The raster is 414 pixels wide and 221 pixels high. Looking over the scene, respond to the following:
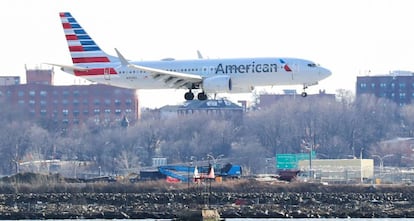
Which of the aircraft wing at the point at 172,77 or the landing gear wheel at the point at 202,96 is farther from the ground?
the aircraft wing at the point at 172,77

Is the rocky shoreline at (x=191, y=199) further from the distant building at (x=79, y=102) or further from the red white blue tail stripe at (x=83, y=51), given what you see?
the distant building at (x=79, y=102)

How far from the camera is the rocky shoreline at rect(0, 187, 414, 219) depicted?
9925cm

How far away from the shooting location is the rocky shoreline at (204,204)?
99.2 metres

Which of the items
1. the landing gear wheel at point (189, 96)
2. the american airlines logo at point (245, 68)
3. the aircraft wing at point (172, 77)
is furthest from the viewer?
the landing gear wheel at point (189, 96)

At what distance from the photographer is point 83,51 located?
110125 mm

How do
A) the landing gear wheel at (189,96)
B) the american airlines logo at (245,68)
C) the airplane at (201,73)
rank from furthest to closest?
the landing gear wheel at (189,96) → the airplane at (201,73) → the american airlines logo at (245,68)

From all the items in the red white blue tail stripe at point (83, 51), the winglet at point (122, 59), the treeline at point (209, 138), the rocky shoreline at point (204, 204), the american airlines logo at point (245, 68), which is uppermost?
the red white blue tail stripe at point (83, 51)

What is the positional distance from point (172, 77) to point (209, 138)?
82046mm

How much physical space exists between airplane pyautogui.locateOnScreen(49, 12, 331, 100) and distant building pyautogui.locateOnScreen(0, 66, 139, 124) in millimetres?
78755

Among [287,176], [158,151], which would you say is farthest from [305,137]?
[287,176]

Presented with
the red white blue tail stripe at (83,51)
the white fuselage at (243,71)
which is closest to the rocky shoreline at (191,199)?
the white fuselage at (243,71)

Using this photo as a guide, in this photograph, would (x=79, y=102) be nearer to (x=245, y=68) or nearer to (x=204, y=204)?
(x=204, y=204)

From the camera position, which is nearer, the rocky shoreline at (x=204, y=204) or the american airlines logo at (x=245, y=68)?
the rocky shoreline at (x=204, y=204)

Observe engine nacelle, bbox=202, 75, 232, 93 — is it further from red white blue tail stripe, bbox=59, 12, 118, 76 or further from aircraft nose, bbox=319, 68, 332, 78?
red white blue tail stripe, bbox=59, 12, 118, 76
